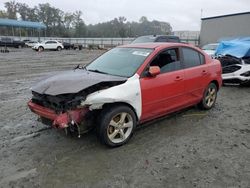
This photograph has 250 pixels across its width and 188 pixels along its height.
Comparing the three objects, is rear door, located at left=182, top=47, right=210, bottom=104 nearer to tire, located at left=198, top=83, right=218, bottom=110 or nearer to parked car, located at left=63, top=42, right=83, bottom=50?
tire, located at left=198, top=83, right=218, bottom=110

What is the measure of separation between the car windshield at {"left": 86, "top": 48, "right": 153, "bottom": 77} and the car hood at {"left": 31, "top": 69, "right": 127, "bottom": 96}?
272 millimetres

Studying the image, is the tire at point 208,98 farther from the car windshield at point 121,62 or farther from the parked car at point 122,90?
the car windshield at point 121,62

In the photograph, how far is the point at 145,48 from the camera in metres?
5.47

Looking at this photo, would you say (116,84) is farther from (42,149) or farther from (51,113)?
(42,149)

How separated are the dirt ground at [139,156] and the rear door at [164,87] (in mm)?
409

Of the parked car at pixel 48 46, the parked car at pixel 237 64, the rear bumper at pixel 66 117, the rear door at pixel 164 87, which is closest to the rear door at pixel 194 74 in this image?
the rear door at pixel 164 87

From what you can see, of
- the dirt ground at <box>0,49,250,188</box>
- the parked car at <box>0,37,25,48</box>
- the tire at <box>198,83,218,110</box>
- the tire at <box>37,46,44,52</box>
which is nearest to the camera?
the dirt ground at <box>0,49,250,188</box>

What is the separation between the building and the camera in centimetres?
3481

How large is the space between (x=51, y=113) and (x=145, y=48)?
7.24 feet

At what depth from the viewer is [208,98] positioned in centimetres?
666

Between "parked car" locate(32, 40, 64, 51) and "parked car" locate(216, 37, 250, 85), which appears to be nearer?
"parked car" locate(216, 37, 250, 85)

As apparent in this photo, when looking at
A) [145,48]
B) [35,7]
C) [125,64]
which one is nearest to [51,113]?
[125,64]

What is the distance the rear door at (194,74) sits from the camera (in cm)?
582

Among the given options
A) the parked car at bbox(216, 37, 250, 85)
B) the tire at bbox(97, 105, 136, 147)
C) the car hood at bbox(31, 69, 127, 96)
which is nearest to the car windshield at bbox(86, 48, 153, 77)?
the car hood at bbox(31, 69, 127, 96)
